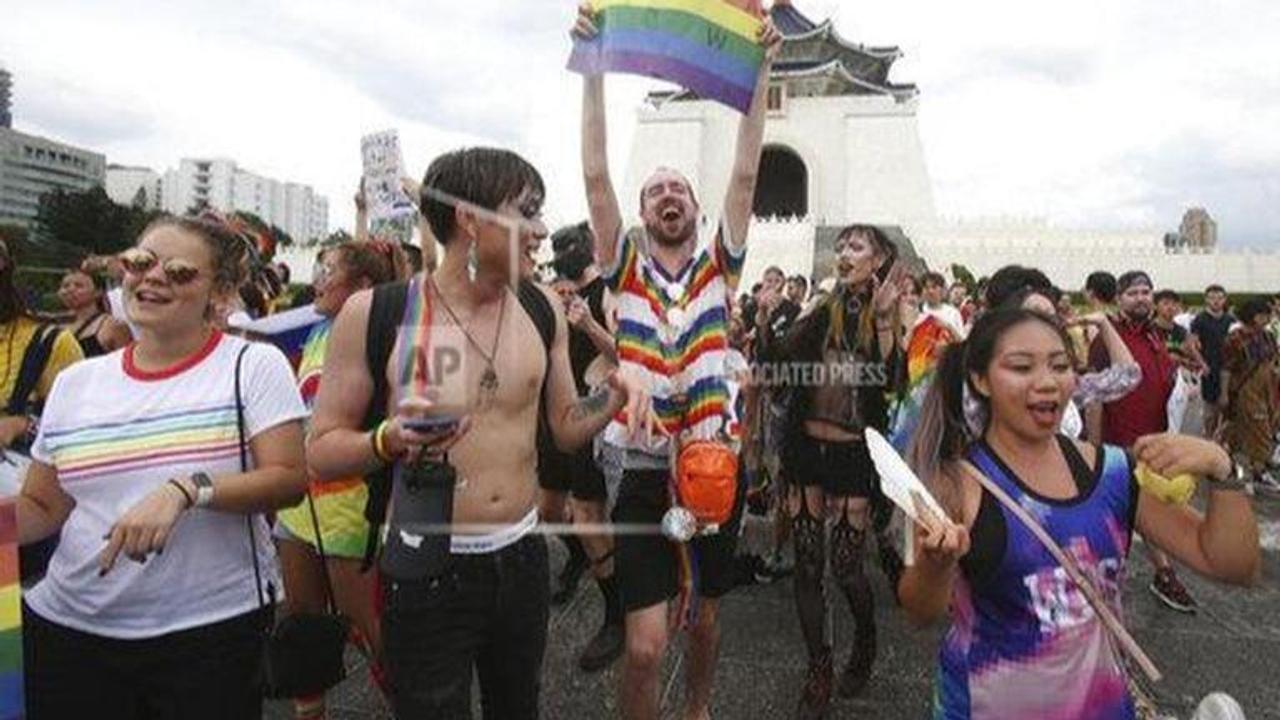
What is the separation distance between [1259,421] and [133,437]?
31.3ft

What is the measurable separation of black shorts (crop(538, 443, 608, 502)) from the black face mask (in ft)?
3.86

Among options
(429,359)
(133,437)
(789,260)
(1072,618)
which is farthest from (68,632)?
(789,260)

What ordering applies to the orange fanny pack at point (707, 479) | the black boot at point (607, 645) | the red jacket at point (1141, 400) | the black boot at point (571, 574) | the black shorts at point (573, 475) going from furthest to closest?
the red jacket at point (1141, 400) < the black boot at point (571, 574) < the black shorts at point (573, 475) < the black boot at point (607, 645) < the orange fanny pack at point (707, 479)

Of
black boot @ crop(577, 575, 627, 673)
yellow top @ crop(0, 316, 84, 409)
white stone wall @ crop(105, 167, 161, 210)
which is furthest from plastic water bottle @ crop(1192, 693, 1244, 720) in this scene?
white stone wall @ crop(105, 167, 161, 210)

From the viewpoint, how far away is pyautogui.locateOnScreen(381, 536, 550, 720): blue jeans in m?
2.14

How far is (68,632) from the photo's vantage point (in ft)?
6.98

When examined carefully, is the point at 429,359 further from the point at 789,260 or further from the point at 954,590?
the point at 789,260

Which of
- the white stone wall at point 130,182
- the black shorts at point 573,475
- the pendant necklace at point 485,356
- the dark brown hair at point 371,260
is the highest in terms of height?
the white stone wall at point 130,182

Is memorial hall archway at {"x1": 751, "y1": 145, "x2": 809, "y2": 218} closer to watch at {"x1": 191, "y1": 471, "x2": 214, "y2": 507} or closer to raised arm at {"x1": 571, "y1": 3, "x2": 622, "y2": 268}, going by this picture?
raised arm at {"x1": 571, "y1": 3, "x2": 622, "y2": 268}

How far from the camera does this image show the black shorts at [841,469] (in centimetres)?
379

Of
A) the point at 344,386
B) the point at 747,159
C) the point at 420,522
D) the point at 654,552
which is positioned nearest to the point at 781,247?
the point at 747,159

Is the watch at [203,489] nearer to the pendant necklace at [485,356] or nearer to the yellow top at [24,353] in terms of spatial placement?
the pendant necklace at [485,356]

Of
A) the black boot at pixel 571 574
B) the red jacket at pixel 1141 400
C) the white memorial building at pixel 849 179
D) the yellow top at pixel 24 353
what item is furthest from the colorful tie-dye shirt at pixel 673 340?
the white memorial building at pixel 849 179

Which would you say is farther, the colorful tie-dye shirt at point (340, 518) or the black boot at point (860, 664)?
the black boot at point (860, 664)
